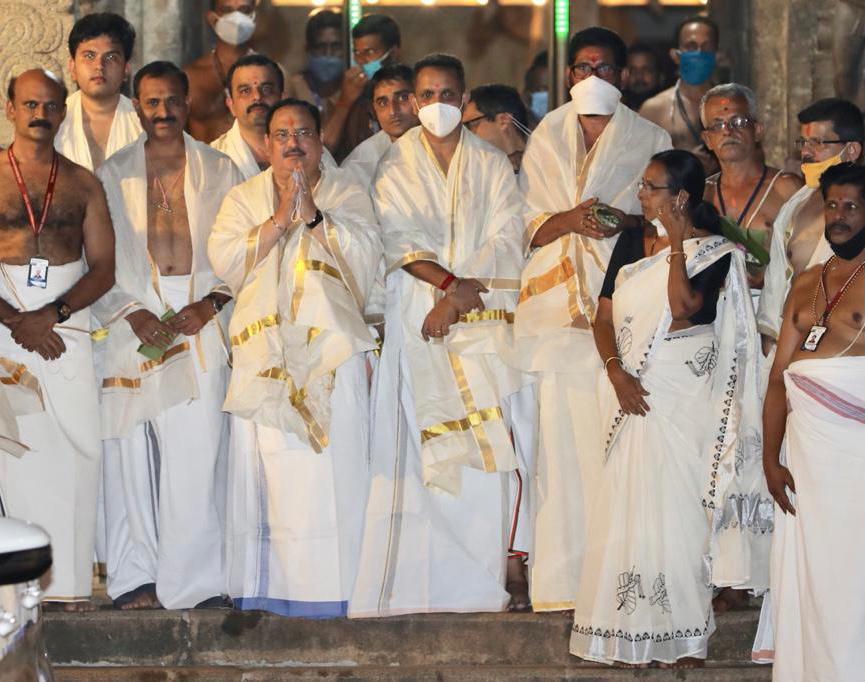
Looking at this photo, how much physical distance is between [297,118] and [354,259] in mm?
626

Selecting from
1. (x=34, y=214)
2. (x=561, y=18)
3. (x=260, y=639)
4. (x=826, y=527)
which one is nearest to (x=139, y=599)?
(x=260, y=639)

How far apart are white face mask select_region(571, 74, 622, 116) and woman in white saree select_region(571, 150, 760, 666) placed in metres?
0.74

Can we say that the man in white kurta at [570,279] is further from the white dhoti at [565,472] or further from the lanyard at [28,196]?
the lanyard at [28,196]

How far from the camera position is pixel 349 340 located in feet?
22.1

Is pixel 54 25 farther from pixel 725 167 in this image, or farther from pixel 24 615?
pixel 24 615

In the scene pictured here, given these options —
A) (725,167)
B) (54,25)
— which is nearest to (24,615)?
(725,167)

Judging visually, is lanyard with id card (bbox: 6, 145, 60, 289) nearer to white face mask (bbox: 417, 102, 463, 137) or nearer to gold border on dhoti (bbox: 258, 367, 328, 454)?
gold border on dhoti (bbox: 258, 367, 328, 454)

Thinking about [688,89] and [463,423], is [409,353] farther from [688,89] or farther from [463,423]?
[688,89]

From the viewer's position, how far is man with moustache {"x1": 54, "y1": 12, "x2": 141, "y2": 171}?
295 inches

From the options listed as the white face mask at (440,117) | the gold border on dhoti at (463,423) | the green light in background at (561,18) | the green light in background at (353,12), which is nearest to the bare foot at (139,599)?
the gold border on dhoti at (463,423)

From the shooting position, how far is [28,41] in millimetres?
8242

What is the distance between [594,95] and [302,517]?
2175 mm

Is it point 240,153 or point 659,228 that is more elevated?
point 240,153

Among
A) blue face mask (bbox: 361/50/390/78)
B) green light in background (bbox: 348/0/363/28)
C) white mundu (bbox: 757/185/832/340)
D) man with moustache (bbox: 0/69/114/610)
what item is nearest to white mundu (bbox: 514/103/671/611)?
white mundu (bbox: 757/185/832/340)
